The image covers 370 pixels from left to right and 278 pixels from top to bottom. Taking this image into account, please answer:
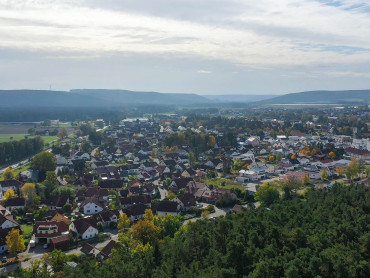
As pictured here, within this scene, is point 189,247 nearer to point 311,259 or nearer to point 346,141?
point 311,259

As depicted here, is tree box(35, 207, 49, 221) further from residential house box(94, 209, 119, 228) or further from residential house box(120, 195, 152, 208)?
residential house box(120, 195, 152, 208)

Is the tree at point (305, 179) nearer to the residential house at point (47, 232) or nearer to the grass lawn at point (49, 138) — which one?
the residential house at point (47, 232)

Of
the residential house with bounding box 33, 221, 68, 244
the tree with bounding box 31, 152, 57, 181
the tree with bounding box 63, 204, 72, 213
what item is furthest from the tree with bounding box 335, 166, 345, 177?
the tree with bounding box 31, 152, 57, 181

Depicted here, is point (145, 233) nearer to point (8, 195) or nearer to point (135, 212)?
point (135, 212)

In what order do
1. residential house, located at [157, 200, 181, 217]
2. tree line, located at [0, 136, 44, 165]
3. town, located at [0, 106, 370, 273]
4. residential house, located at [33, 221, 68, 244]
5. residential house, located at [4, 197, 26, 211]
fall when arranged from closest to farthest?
town, located at [0, 106, 370, 273] < residential house, located at [33, 221, 68, 244] < residential house, located at [157, 200, 181, 217] < residential house, located at [4, 197, 26, 211] < tree line, located at [0, 136, 44, 165]

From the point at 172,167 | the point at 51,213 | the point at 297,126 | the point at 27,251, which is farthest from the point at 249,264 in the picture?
the point at 297,126

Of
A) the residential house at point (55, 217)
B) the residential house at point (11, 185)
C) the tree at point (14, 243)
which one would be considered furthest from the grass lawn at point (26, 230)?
the residential house at point (11, 185)
